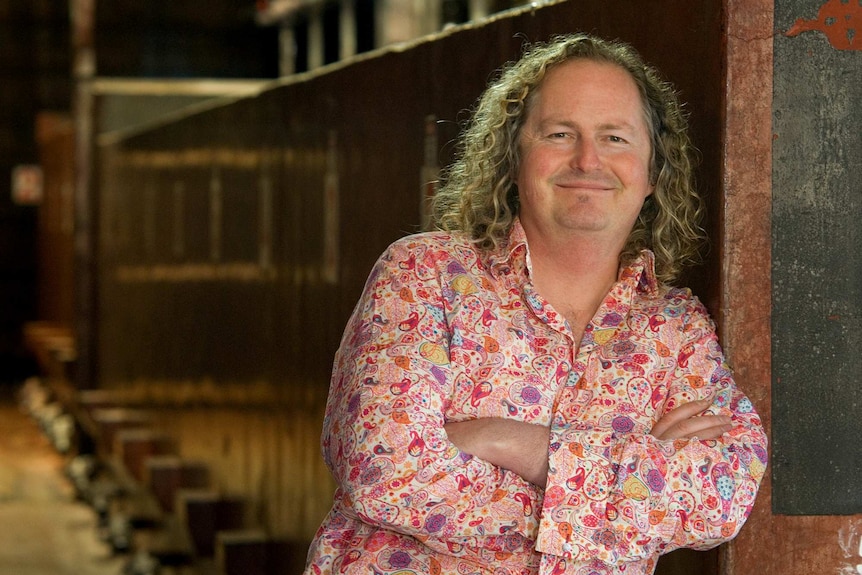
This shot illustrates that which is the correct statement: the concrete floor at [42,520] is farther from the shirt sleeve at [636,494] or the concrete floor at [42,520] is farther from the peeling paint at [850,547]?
the shirt sleeve at [636,494]

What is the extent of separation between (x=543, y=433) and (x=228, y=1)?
936 centimetres

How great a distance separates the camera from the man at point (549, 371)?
203 centimetres

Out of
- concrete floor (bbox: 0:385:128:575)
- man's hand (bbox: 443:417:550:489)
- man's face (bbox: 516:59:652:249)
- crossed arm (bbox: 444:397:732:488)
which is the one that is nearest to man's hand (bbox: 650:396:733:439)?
crossed arm (bbox: 444:397:732:488)

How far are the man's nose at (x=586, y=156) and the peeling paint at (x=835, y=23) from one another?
478 mm

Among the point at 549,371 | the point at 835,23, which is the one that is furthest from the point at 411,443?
the point at 835,23

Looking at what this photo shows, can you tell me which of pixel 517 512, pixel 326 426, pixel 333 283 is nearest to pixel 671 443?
pixel 517 512

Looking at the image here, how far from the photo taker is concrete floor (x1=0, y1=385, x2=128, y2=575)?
6762mm

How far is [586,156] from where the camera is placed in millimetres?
2176

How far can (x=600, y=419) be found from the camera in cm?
214

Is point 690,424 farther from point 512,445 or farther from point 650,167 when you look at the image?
point 650,167

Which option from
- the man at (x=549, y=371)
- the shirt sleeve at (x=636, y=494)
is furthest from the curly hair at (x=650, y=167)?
the shirt sleeve at (x=636, y=494)

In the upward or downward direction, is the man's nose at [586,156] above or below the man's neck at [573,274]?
above

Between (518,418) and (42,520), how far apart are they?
615 centimetres

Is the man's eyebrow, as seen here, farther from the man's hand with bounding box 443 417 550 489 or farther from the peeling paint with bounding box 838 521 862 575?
the peeling paint with bounding box 838 521 862 575
